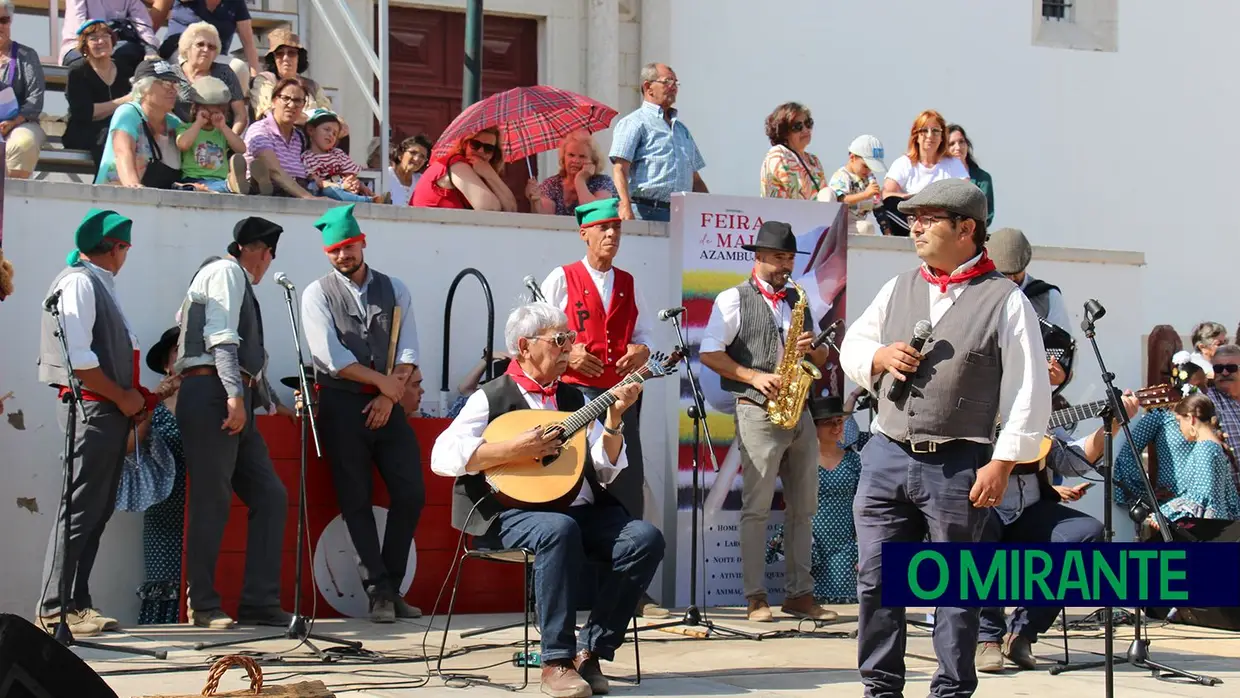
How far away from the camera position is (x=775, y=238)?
28.7ft

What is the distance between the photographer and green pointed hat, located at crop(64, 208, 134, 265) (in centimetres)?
761

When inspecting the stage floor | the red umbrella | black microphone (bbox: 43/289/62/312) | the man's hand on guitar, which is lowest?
the stage floor

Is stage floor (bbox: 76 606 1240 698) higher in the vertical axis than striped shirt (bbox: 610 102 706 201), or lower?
lower

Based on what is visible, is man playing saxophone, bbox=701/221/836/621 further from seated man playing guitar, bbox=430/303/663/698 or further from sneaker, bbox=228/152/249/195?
sneaker, bbox=228/152/249/195

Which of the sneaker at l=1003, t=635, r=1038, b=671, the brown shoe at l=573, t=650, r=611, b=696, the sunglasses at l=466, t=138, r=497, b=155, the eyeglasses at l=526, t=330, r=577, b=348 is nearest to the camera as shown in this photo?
the brown shoe at l=573, t=650, r=611, b=696

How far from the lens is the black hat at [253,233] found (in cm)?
812

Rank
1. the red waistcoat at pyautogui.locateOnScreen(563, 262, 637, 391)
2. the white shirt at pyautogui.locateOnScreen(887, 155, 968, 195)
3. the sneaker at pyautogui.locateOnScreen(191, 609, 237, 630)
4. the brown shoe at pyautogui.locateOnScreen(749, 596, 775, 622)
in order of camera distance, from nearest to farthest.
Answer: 1. the sneaker at pyautogui.locateOnScreen(191, 609, 237, 630)
2. the red waistcoat at pyautogui.locateOnScreen(563, 262, 637, 391)
3. the brown shoe at pyautogui.locateOnScreen(749, 596, 775, 622)
4. the white shirt at pyautogui.locateOnScreen(887, 155, 968, 195)

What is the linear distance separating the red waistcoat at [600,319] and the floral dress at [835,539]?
1856 millimetres

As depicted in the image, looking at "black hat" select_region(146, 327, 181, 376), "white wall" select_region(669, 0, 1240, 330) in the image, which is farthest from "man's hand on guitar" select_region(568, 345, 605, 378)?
"white wall" select_region(669, 0, 1240, 330)

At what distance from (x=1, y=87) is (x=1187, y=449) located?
6.98 metres

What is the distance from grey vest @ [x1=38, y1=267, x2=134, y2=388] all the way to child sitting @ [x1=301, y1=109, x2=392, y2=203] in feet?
6.59

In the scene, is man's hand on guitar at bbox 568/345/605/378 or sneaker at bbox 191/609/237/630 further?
man's hand on guitar at bbox 568/345/605/378

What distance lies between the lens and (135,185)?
8.68 meters

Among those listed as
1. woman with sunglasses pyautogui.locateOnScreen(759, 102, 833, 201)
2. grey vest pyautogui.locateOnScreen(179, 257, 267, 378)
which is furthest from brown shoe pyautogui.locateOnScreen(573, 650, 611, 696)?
woman with sunglasses pyautogui.locateOnScreen(759, 102, 833, 201)
